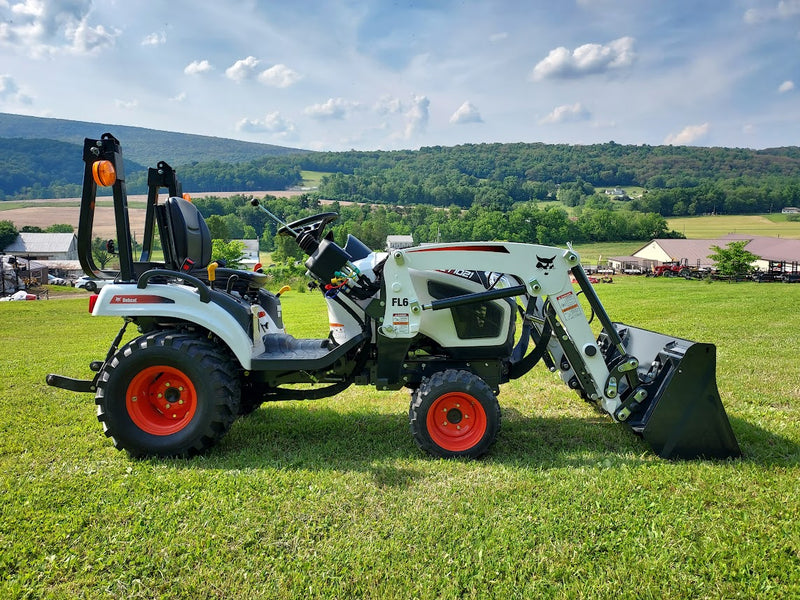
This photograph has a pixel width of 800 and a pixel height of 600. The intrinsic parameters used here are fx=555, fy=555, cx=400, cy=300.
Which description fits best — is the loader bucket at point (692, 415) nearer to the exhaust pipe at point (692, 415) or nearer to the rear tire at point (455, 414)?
the exhaust pipe at point (692, 415)

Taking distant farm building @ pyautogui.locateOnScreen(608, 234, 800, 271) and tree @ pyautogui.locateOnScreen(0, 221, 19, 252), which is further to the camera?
tree @ pyautogui.locateOnScreen(0, 221, 19, 252)

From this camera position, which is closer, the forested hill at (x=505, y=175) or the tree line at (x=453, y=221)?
the tree line at (x=453, y=221)

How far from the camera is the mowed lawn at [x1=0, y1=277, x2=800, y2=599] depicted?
302cm

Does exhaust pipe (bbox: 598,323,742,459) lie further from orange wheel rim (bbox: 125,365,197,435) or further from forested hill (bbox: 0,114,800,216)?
forested hill (bbox: 0,114,800,216)

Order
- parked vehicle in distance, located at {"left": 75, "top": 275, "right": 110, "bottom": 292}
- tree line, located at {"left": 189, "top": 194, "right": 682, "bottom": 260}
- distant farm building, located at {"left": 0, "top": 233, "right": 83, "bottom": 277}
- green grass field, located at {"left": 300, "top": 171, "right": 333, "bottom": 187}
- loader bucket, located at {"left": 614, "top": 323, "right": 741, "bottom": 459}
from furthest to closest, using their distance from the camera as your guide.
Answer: green grass field, located at {"left": 300, "top": 171, "right": 333, "bottom": 187} < distant farm building, located at {"left": 0, "top": 233, "right": 83, "bottom": 277} < tree line, located at {"left": 189, "top": 194, "right": 682, "bottom": 260} < parked vehicle in distance, located at {"left": 75, "top": 275, "right": 110, "bottom": 292} < loader bucket, located at {"left": 614, "top": 323, "right": 741, "bottom": 459}

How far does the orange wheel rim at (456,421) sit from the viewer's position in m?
4.74

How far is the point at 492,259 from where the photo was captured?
4.78 meters

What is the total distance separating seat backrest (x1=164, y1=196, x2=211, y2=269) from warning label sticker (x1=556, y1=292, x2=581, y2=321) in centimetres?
347

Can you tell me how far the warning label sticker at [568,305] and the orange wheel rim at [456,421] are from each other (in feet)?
3.57

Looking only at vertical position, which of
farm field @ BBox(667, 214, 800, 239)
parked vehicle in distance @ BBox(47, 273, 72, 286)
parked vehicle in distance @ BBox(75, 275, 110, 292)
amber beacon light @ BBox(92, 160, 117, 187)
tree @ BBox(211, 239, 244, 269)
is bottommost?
parked vehicle in distance @ BBox(47, 273, 72, 286)

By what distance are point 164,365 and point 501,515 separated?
3035 mm

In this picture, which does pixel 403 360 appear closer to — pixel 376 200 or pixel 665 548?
pixel 665 548

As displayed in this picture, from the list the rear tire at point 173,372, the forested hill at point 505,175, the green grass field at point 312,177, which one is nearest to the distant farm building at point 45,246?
the forested hill at point 505,175

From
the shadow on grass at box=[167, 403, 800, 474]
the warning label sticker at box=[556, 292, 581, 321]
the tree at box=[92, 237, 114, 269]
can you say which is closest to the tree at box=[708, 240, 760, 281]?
the tree at box=[92, 237, 114, 269]
